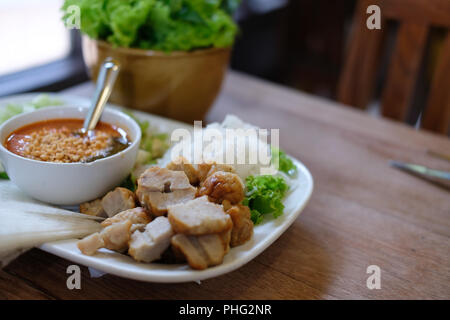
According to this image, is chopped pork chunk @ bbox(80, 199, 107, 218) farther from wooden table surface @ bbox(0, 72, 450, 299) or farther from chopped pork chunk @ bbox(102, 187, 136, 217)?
wooden table surface @ bbox(0, 72, 450, 299)

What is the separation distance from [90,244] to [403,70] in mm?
2402

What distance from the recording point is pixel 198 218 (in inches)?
45.4

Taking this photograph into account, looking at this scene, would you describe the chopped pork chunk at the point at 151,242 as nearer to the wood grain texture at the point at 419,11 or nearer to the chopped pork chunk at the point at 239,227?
the chopped pork chunk at the point at 239,227

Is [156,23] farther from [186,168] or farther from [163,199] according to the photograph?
[163,199]

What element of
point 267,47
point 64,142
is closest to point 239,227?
point 64,142

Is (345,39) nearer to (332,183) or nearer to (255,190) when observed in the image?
(332,183)

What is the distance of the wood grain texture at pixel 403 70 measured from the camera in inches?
109

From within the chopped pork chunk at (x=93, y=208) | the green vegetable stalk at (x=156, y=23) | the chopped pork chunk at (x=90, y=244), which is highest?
the green vegetable stalk at (x=156, y=23)

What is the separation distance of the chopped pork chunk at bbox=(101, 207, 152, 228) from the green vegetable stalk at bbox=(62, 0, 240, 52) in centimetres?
95

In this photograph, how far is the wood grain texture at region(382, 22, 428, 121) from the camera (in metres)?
2.77

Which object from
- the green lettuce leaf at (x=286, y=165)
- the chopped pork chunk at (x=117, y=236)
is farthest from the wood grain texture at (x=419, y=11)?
the chopped pork chunk at (x=117, y=236)

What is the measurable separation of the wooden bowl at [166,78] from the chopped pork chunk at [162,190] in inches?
32.0

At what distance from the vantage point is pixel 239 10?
4.25 m
